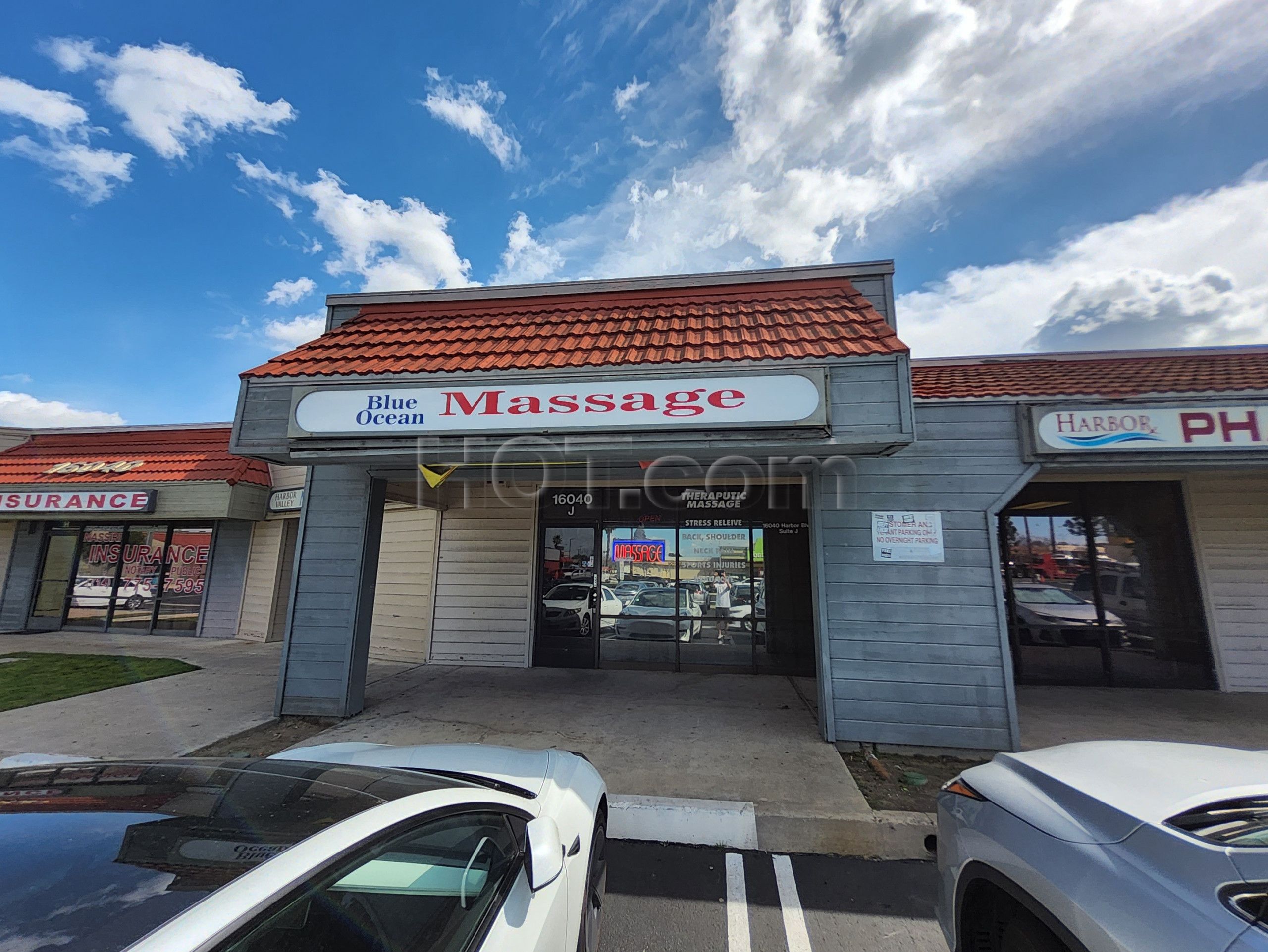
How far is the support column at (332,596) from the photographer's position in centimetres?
613

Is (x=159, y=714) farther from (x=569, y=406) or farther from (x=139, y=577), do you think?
(x=139, y=577)

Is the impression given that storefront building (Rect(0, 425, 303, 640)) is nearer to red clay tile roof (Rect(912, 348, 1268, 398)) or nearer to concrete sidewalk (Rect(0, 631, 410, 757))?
concrete sidewalk (Rect(0, 631, 410, 757))

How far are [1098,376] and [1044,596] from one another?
3419 mm

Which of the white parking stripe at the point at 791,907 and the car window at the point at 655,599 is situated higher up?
the car window at the point at 655,599

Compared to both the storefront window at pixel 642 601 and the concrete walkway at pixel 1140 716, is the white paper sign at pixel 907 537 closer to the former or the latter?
the concrete walkway at pixel 1140 716

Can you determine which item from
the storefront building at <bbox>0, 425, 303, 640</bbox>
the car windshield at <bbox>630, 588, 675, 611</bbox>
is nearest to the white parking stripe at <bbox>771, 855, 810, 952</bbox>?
the car windshield at <bbox>630, 588, 675, 611</bbox>

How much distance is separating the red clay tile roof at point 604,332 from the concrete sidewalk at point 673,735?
3.64m

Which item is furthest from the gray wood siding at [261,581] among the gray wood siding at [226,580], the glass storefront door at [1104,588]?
the glass storefront door at [1104,588]

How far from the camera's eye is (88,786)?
1586 mm

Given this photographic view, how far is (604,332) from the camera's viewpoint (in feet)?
19.9

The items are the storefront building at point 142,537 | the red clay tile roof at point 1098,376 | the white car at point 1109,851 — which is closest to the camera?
the white car at point 1109,851

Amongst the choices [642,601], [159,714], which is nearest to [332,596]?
[159,714]

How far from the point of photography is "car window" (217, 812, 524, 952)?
1.23m

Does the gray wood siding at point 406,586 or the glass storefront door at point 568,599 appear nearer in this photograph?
the glass storefront door at point 568,599
